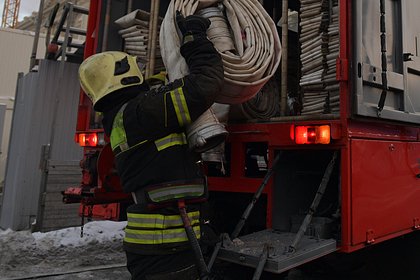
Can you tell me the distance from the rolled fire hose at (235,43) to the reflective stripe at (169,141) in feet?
1.46

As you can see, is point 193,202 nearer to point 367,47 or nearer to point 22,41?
point 367,47

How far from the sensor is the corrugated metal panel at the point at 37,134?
6.48 metres

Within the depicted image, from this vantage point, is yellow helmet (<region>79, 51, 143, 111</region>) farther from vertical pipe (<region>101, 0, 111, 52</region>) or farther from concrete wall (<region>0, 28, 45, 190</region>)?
concrete wall (<region>0, 28, 45, 190</region>)

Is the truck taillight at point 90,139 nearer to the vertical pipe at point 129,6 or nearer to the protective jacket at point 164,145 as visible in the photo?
the vertical pipe at point 129,6

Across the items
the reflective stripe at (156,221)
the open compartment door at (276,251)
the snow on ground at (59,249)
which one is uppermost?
the reflective stripe at (156,221)

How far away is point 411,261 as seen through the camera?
11.6ft

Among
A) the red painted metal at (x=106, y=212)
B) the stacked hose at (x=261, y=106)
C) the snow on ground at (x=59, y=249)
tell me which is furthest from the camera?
the snow on ground at (x=59, y=249)

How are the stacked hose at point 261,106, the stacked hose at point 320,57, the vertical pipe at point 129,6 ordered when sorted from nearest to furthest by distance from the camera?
1. the stacked hose at point 320,57
2. the stacked hose at point 261,106
3. the vertical pipe at point 129,6

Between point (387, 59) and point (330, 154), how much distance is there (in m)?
0.77

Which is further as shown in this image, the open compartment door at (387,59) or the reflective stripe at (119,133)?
the open compartment door at (387,59)

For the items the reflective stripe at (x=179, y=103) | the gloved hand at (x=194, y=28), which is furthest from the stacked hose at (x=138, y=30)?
the reflective stripe at (x=179, y=103)

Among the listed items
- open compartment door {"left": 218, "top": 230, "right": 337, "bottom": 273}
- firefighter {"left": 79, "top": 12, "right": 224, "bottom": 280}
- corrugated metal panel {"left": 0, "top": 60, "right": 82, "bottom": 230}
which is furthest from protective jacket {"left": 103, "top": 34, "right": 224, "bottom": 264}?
corrugated metal panel {"left": 0, "top": 60, "right": 82, "bottom": 230}

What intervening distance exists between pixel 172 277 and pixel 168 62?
1277 mm

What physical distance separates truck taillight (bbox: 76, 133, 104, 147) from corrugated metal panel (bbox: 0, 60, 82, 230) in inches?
108
